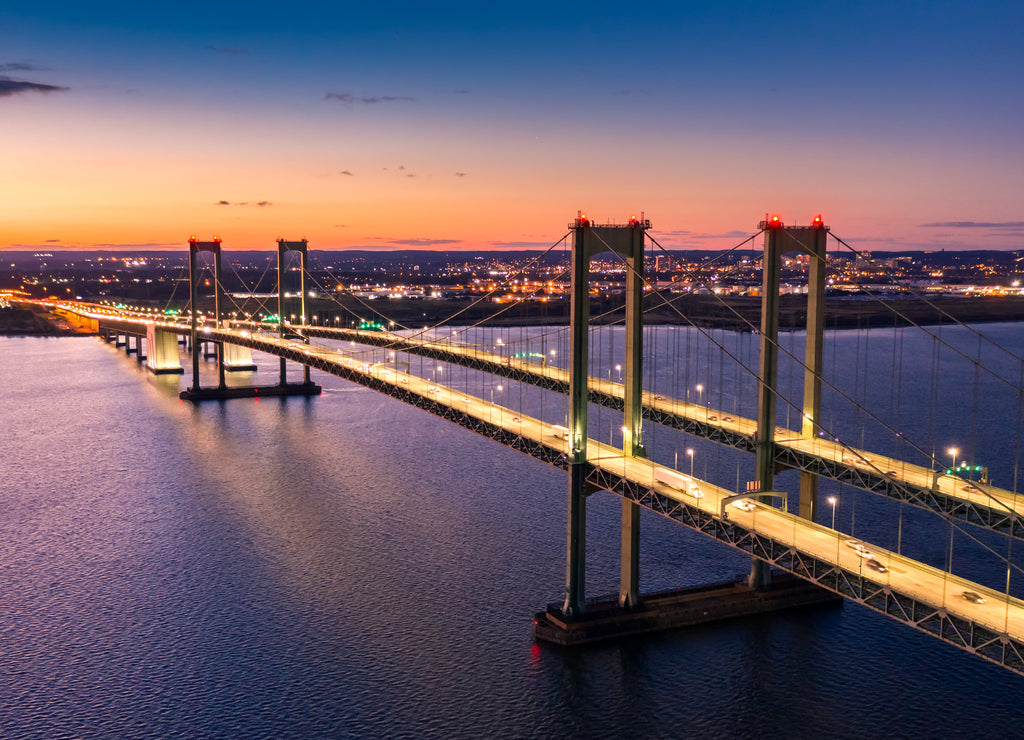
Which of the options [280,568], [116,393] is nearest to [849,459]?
[280,568]

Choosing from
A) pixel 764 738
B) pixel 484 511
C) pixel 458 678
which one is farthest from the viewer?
pixel 484 511

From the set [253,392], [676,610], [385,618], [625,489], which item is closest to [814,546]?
[625,489]

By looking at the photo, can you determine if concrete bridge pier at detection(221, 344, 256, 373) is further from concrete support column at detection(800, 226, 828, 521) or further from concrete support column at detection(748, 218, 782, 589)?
concrete support column at detection(748, 218, 782, 589)

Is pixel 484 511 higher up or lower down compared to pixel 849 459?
lower down

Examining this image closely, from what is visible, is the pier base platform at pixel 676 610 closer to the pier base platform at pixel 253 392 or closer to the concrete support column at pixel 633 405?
the concrete support column at pixel 633 405

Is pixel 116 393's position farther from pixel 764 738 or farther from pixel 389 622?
pixel 764 738

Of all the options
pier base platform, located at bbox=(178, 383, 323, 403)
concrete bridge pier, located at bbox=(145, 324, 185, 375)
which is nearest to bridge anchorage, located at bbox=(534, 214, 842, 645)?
pier base platform, located at bbox=(178, 383, 323, 403)
